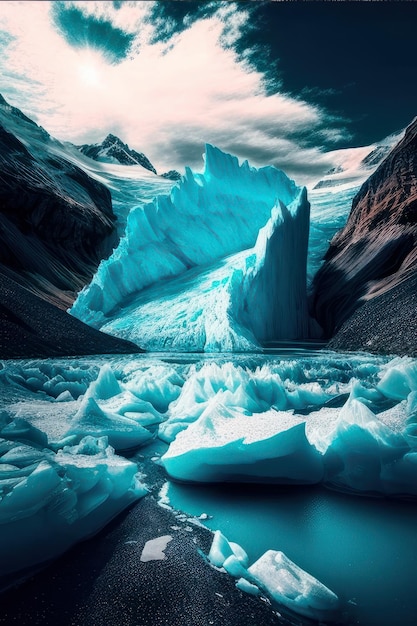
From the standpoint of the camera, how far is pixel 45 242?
3058 centimetres

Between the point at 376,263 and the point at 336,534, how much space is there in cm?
1458

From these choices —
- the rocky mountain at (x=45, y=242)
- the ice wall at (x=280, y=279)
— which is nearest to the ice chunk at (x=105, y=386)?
the rocky mountain at (x=45, y=242)

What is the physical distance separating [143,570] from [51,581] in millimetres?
521

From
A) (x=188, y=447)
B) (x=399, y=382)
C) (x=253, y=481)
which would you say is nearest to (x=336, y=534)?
(x=253, y=481)

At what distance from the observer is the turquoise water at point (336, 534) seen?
2416 mm

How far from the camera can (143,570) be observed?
264 cm

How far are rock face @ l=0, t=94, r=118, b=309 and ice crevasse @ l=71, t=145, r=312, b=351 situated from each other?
5.78 meters

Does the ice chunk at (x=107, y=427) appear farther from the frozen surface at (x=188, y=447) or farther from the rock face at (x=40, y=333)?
the rock face at (x=40, y=333)

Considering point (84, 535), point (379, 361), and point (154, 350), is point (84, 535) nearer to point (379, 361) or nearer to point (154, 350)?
point (379, 361)

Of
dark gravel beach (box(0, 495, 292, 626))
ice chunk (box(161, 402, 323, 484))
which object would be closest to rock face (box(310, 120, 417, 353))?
ice chunk (box(161, 402, 323, 484))

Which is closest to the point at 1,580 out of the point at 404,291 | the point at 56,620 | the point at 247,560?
the point at 56,620

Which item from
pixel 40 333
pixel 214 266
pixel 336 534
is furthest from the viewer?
pixel 214 266

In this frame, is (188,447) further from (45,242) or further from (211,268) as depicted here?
(45,242)

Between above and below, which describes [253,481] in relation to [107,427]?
below
